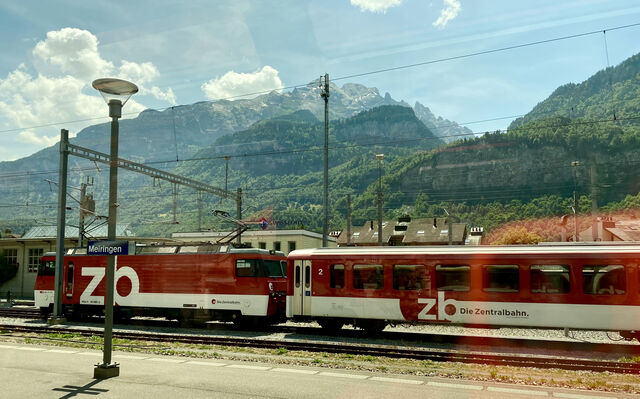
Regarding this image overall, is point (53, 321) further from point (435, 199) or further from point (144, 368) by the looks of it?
point (435, 199)

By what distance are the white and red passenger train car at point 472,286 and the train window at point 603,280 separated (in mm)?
27

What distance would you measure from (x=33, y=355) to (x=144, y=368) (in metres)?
3.73

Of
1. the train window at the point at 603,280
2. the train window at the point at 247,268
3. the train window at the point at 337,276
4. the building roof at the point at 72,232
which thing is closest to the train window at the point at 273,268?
the train window at the point at 247,268

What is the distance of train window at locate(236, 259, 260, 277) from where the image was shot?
21172mm

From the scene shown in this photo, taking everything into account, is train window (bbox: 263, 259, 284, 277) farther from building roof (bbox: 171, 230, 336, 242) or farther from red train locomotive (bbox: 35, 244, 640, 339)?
building roof (bbox: 171, 230, 336, 242)

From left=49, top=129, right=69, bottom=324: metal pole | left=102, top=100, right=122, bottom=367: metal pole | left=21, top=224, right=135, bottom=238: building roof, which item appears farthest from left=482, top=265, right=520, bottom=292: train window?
left=21, top=224, right=135, bottom=238: building roof

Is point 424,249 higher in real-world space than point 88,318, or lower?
higher

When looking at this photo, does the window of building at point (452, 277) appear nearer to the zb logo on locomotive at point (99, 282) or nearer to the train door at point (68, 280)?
the zb logo on locomotive at point (99, 282)

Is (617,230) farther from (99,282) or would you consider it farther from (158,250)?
(99,282)

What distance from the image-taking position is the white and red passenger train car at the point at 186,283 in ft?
69.5

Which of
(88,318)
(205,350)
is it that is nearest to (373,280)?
(205,350)

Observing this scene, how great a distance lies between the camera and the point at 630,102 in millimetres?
131625

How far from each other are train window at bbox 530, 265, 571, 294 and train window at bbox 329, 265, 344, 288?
21.1 ft

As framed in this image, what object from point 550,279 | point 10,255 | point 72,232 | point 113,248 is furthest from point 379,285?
point 72,232
